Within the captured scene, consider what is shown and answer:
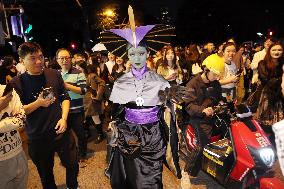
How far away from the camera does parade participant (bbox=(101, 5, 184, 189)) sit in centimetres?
386

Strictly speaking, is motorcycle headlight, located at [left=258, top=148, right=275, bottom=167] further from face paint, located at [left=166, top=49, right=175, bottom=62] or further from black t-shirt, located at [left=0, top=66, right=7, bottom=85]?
face paint, located at [left=166, top=49, right=175, bottom=62]

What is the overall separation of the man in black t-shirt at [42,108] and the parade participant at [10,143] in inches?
17.6

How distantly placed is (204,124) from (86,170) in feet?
7.83

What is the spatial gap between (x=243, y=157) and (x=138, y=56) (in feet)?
5.79

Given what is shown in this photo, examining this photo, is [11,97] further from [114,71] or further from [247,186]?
[114,71]

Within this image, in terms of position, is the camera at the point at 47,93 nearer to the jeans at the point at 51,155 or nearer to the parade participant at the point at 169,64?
the jeans at the point at 51,155

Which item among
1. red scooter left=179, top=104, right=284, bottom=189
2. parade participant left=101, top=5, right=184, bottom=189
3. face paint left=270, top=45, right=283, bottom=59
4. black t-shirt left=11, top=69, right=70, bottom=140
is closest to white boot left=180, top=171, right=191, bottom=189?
parade participant left=101, top=5, right=184, bottom=189

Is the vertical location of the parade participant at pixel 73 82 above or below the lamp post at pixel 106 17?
below

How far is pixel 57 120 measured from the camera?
159 inches

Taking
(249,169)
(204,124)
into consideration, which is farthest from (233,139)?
(204,124)

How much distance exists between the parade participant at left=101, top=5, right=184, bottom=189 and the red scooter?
68 centimetres

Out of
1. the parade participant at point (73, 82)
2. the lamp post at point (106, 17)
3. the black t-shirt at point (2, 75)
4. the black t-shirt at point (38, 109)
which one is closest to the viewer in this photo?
the black t-shirt at point (2, 75)

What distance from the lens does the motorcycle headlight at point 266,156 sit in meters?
3.73

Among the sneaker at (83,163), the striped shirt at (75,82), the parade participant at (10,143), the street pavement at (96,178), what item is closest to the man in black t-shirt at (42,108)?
the parade participant at (10,143)
